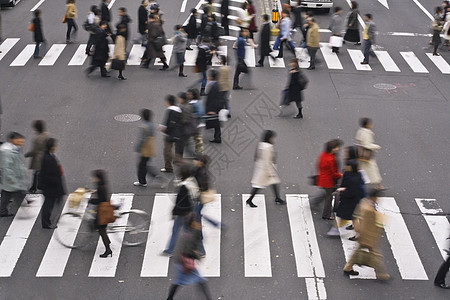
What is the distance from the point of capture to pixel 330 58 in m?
23.2

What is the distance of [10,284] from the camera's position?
11.2 metres

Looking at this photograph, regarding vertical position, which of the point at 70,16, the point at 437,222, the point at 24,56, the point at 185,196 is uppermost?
the point at 185,196

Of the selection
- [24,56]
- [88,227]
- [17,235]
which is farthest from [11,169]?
[24,56]

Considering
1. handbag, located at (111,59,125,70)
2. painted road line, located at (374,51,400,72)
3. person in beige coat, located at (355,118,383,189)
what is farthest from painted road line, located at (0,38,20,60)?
person in beige coat, located at (355,118,383,189)

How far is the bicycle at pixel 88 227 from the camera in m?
12.3

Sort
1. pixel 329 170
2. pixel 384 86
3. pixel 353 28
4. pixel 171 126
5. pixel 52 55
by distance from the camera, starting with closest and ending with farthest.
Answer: pixel 329 170, pixel 171 126, pixel 384 86, pixel 52 55, pixel 353 28

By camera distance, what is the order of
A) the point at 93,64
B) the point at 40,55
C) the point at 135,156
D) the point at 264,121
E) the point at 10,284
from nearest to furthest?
the point at 10,284 < the point at 135,156 < the point at 264,121 < the point at 93,64 < the point at 40,55

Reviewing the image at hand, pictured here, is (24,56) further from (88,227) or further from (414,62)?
(414,62)

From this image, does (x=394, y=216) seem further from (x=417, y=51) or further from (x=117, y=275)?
(x=417, y=51)

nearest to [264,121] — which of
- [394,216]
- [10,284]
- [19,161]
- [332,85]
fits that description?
[332,85]

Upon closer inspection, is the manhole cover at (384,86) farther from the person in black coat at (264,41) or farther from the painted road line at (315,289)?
the painted road line at (315,289)

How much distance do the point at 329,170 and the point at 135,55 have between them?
465 inches

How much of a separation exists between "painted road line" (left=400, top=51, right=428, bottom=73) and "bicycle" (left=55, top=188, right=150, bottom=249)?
1285 centimetres

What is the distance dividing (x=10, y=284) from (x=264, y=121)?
345 inches
